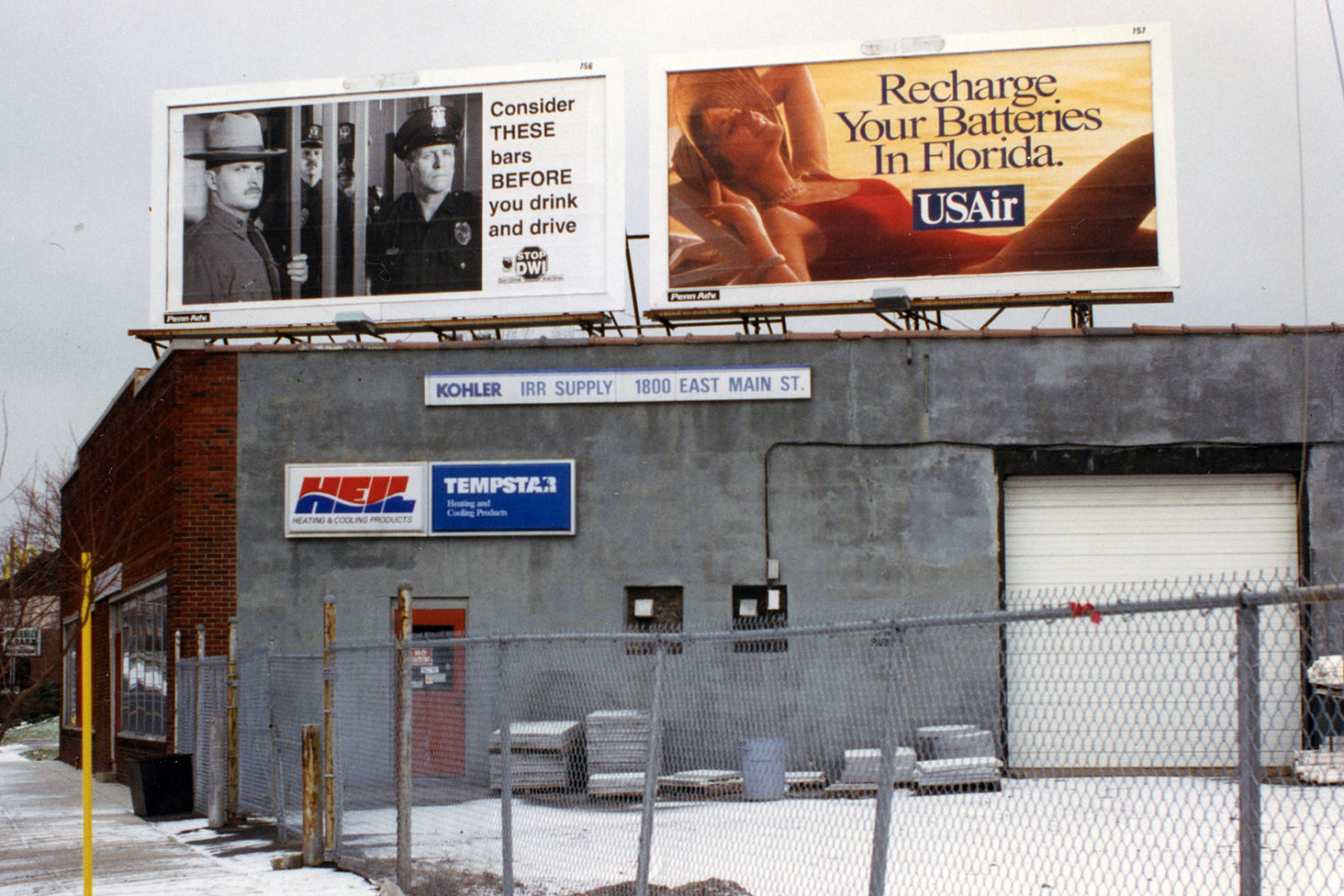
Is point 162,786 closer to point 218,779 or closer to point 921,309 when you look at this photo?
point 218,779

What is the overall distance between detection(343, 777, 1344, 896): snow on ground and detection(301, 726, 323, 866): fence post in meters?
0.31

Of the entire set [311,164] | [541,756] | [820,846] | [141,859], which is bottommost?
[141,859]

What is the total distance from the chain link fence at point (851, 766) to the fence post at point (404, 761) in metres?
0.02

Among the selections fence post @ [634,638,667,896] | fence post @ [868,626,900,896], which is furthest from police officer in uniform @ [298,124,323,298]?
fence post @ [868,626,900,896]

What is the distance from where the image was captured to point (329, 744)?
11.3 metres

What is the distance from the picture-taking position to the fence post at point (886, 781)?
5.68 metres

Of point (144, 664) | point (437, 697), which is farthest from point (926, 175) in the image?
point (144, 664)

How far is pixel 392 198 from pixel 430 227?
2.69 feet

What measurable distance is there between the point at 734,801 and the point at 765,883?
32.1 inches

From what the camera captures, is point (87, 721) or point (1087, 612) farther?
point (87, 721)

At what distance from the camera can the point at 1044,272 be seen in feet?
62.4

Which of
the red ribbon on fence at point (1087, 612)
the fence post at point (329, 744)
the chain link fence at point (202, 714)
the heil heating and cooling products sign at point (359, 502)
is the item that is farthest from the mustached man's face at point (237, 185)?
the red ribbon on fence at point (1087, 612)

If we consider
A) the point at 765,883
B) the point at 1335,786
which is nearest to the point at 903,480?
the point at 765,883

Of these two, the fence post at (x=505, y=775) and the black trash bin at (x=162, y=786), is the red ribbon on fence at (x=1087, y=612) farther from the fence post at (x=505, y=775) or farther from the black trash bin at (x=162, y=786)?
the black trash bin at (x=162, y=786)
